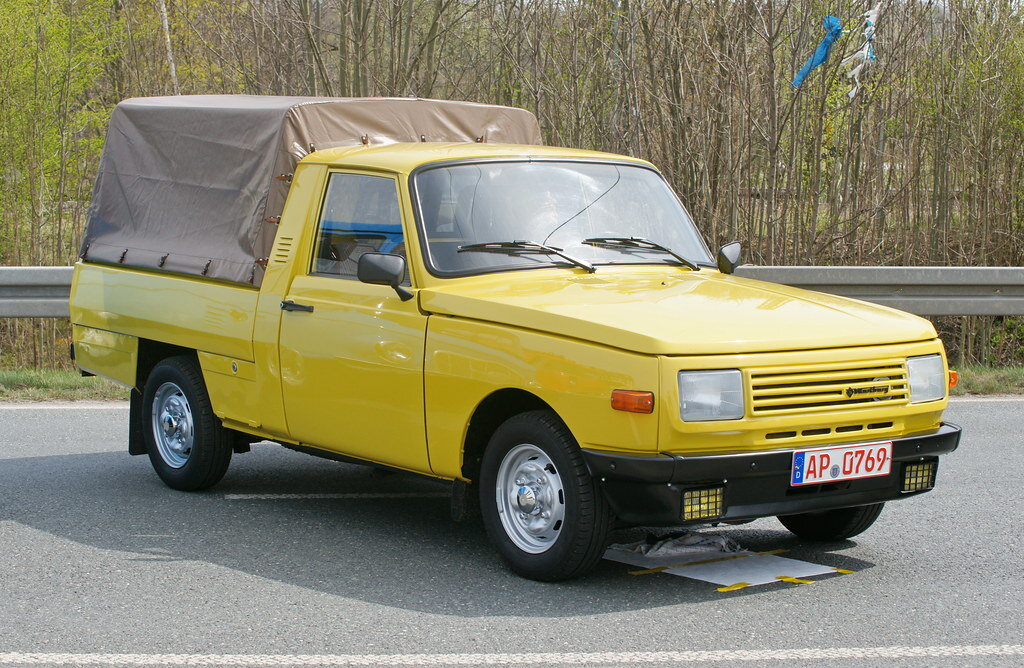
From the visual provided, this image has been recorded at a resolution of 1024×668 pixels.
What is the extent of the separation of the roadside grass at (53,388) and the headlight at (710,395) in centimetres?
702

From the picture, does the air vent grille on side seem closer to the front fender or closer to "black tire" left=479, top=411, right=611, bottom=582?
the front fender

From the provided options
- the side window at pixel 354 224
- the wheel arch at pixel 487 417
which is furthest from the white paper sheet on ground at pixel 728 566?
the side window at pixel 354 224

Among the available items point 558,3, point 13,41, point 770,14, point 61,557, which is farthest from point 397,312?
point 13,41

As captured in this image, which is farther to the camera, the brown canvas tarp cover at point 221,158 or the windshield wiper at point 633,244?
the brown canvas tarp cover at point 221,158

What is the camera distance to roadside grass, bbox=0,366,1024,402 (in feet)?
35.7

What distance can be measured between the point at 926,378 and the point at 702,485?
121cm

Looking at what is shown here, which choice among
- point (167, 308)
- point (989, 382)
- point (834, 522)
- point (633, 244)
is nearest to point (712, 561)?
point (834, 522)

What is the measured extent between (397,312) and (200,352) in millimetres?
1732

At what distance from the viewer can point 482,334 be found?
18.5ft

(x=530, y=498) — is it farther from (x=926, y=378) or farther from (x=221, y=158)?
(x=221, y=158)

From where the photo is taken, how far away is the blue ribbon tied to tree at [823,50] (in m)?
13.6

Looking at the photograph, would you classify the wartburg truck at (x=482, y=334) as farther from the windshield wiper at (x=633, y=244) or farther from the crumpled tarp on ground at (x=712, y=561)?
the crumpled tarp on ground at (x=712, y=561)

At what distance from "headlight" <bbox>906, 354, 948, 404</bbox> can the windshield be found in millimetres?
1470

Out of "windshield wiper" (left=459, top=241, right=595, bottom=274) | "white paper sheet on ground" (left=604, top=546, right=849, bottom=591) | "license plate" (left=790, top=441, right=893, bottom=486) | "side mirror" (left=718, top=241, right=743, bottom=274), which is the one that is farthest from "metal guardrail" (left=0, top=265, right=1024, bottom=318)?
"license plate" (left=790, top=441, right=893, bottom=486)
